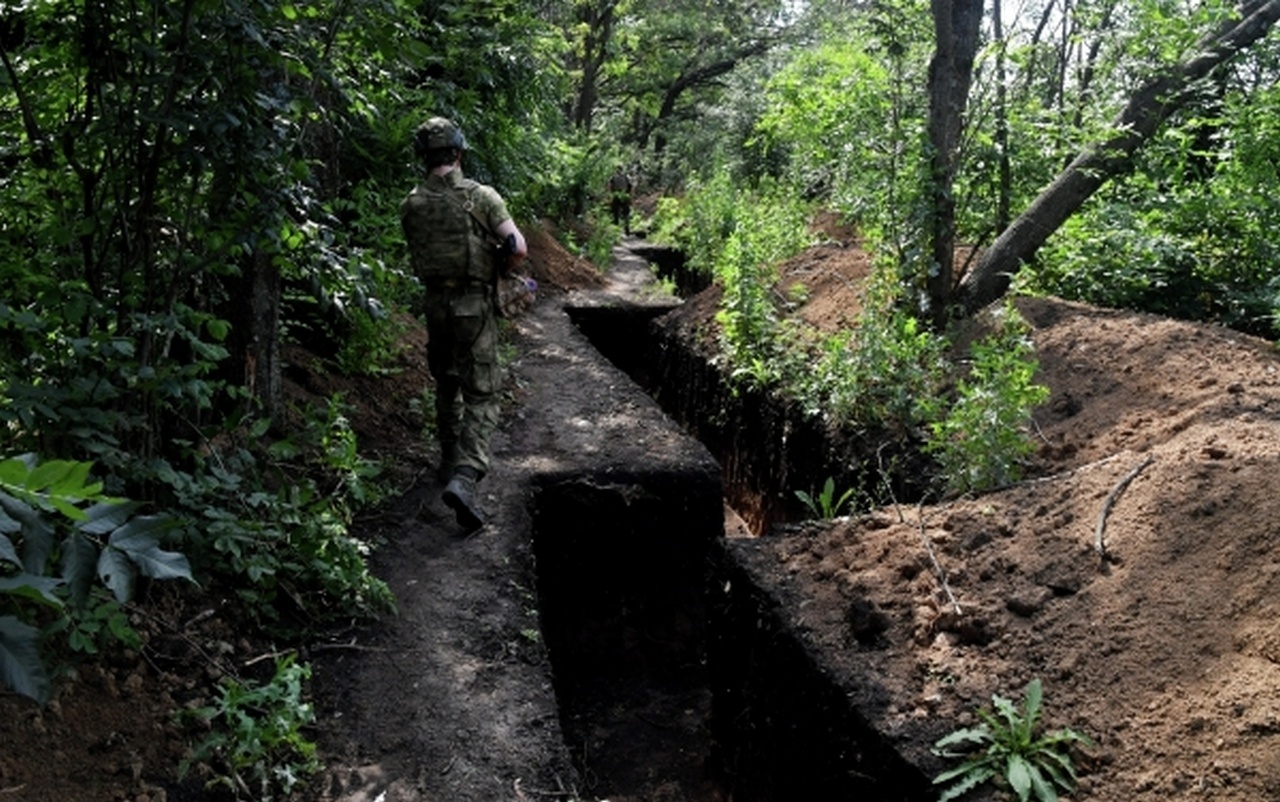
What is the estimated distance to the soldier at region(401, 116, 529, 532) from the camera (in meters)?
5.60

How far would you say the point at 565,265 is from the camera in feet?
52.3

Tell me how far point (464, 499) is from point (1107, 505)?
10.5ft

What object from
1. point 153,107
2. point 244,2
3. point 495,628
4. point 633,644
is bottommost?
point 633,644

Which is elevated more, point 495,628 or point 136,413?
point 136,413

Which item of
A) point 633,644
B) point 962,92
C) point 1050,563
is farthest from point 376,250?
point 1050,563

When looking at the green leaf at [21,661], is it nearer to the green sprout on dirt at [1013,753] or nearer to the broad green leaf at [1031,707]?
the green sprout on dirt at [1013,753]

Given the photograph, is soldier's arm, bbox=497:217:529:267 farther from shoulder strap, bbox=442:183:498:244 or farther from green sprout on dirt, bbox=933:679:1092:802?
green sprout on dirt, bbox=933:679:1092:802

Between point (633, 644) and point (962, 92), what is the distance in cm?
480

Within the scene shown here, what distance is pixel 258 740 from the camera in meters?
3.22

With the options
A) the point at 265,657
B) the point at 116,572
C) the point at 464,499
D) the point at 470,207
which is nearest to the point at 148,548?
the point at 116,572

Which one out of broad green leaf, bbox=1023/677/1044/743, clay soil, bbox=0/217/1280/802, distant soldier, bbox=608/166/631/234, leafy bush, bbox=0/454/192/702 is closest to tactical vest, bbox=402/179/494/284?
clay soil, bbox=0/217/1280/802

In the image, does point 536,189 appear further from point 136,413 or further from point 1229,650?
point 1229,650

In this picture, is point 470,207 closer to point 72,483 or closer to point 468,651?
point 468,651

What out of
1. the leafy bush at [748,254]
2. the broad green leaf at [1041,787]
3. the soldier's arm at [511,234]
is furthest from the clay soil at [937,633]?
the leafy bush at [748,254]
